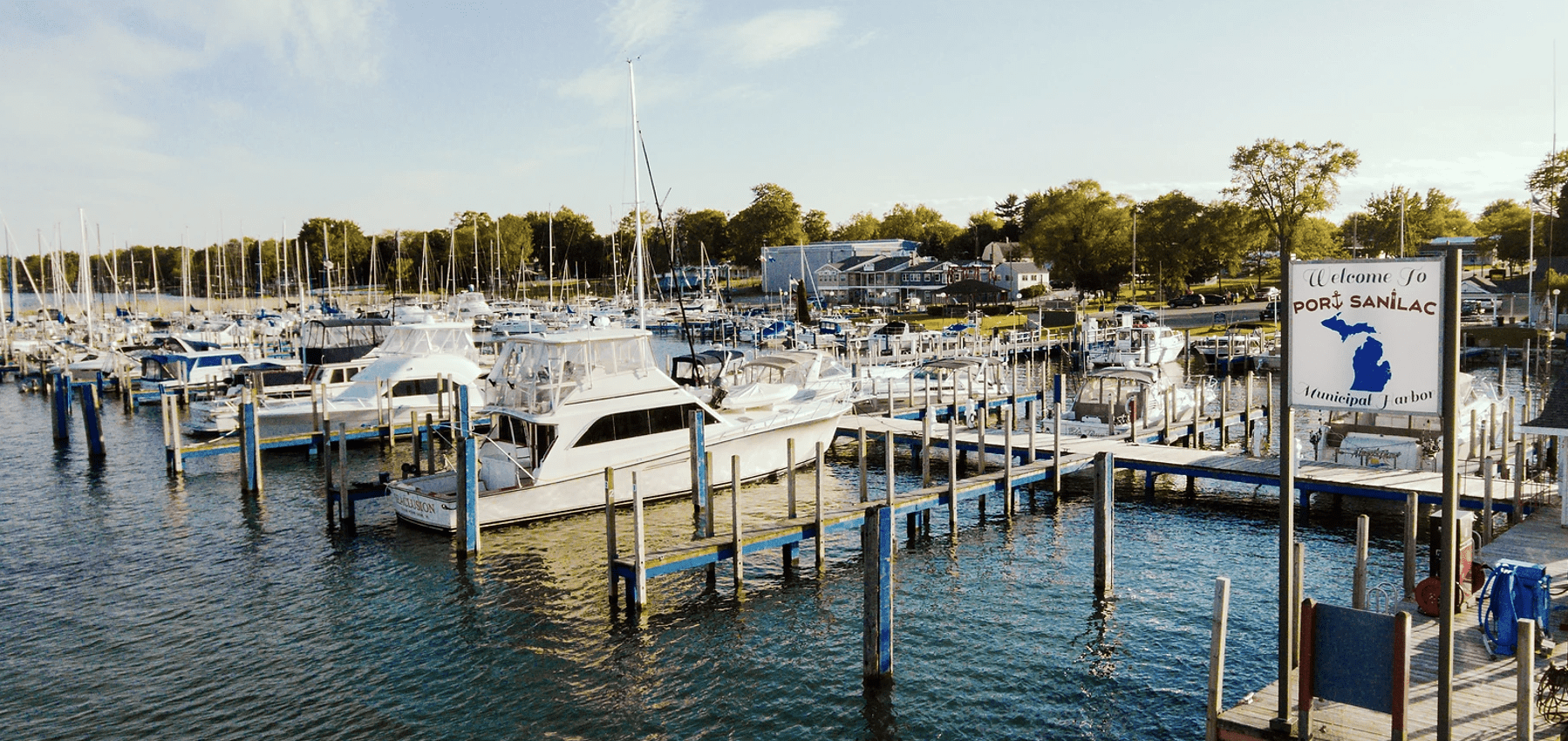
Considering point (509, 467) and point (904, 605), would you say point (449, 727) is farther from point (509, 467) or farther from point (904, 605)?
point (509, 467)

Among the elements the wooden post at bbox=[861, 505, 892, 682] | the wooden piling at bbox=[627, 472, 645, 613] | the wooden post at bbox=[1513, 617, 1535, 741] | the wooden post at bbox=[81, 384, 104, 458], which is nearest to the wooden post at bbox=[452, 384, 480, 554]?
the wooden piling at bbox=[627, 472, 645, 613]

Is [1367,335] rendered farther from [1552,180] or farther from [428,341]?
[1552,180]

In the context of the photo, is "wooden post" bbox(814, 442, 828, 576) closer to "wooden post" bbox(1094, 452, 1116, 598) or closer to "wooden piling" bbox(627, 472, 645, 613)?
"wooden piling" bbox(627, 472, 645, 613)

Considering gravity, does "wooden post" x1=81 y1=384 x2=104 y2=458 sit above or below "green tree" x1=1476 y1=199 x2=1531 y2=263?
below

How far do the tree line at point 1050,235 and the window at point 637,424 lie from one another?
14994mm

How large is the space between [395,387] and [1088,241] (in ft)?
226

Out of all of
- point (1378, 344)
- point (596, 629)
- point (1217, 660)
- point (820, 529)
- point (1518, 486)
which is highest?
point (1378, 344)

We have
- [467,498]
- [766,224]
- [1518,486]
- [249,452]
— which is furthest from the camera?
[766,224]

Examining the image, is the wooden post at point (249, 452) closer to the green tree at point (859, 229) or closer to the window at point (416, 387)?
the window at point (416, 387)

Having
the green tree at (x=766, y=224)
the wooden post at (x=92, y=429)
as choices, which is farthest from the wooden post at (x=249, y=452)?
the green tree at (x=766, y=224)

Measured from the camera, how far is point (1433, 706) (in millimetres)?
10562

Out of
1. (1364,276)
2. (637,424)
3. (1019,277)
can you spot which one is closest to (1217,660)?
(1364,276)

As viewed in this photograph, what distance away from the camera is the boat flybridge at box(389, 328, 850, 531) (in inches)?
926

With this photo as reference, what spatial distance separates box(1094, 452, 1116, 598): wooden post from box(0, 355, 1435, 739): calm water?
35 cm
